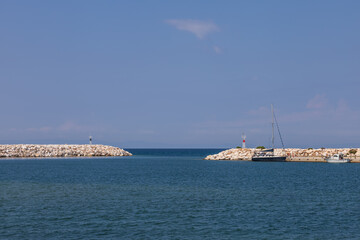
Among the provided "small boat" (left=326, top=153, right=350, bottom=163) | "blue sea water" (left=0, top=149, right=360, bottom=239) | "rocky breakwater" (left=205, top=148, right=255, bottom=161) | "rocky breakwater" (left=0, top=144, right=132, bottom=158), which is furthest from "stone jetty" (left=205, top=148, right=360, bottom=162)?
"blue sea water" (left=0, top=149, right=360, bottom=239)

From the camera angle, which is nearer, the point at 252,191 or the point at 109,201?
the point at 109,201

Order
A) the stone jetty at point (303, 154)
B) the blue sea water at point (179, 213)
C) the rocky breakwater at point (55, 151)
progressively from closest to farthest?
1. the blue sea water at point (179, 213)
2. the stone jetty at point (303, 154)
3. the rocky breakwater at point (55, 151)

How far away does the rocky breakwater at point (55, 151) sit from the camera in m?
130

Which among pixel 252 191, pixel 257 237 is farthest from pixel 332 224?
pixel 252 191

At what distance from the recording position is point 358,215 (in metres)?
27.0

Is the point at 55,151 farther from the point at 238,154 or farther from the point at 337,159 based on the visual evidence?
the point at 337,159

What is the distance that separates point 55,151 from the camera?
140 m

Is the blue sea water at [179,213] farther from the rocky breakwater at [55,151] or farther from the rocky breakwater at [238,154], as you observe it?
the rocky breakwater at [55,151]

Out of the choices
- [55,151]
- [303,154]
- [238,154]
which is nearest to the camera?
[303,154]

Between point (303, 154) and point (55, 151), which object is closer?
point (303, 154)

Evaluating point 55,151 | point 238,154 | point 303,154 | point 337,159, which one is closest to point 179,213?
point 337,159

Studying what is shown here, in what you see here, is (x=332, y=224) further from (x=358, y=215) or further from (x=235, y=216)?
(x=235, y=216)

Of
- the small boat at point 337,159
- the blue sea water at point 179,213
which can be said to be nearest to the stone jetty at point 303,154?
the small boat at point 337,159

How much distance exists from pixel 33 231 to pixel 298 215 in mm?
17640
